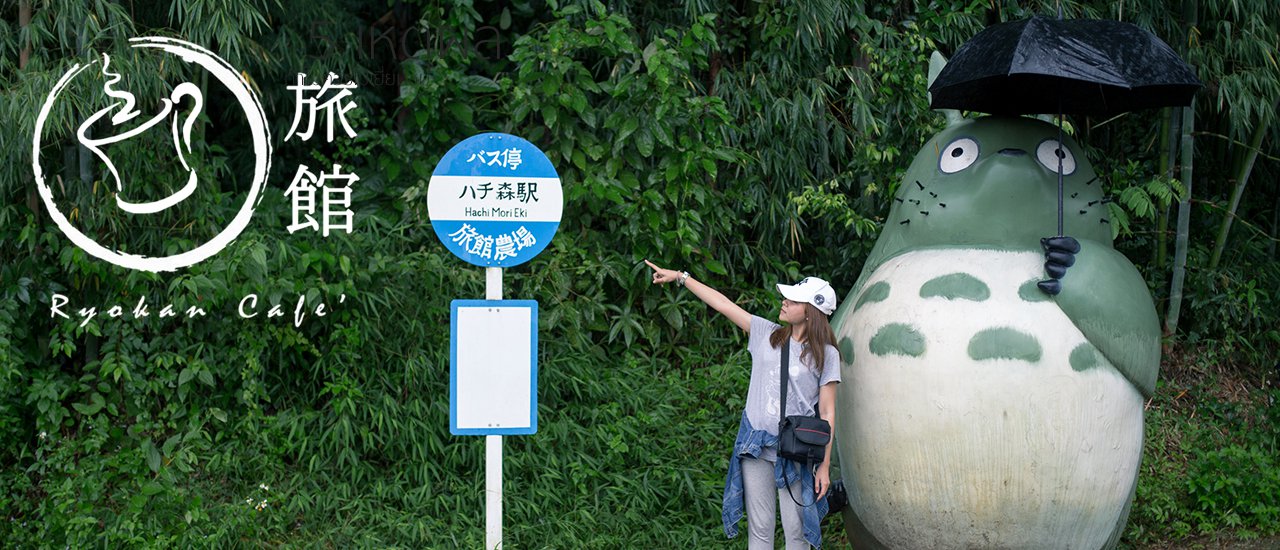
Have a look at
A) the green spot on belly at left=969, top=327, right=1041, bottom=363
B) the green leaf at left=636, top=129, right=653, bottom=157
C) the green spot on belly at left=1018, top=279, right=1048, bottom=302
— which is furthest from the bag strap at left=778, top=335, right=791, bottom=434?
the green leaf at left=636, top=129, right=653, bottom=157

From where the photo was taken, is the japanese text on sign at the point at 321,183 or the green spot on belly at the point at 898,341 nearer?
the green spot on belly at the point at 898,341

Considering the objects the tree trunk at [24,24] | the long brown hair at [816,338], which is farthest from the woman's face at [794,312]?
the tree trunk at [24,24]

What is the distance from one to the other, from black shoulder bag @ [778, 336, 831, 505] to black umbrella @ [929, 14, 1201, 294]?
91 cm

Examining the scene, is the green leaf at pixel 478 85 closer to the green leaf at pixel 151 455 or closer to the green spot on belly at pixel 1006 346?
the green leaf at pixel 151 455

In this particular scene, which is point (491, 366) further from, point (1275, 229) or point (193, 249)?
point (1275, 229)

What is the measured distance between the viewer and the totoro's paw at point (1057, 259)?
4.30 metres

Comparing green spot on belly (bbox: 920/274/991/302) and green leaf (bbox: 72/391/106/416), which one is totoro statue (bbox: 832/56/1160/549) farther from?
green leaf (bbox: 72/391/106/416)

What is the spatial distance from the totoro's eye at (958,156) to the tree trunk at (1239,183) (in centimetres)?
323

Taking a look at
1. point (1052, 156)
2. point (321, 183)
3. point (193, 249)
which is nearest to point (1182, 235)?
point (1052, 156)

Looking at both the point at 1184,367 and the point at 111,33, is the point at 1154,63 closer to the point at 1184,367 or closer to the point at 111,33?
the point at 1184,367

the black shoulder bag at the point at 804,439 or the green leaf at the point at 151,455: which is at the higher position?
the black shoulder bag at the point at 804,439

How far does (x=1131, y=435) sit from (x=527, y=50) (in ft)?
12.4

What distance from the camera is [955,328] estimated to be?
4.28m

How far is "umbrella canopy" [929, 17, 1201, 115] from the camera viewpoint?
13.6 feet
